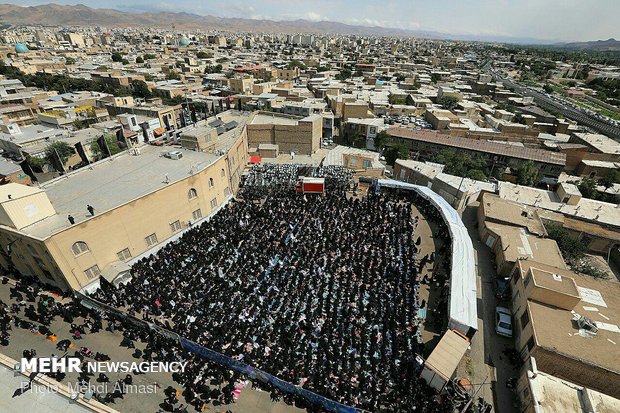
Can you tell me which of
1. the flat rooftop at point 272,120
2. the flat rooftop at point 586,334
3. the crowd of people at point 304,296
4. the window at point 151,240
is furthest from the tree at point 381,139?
the window at point 151,240

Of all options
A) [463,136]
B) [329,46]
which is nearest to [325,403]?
[463,136]

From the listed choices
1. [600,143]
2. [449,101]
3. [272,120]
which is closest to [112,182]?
[272,120]

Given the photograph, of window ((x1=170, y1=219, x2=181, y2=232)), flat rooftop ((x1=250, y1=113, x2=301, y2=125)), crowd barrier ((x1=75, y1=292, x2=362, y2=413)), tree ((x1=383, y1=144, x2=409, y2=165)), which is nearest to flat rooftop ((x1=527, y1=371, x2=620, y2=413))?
crowd barrier ((x1=75, y1=292, x2=362, y2=413))

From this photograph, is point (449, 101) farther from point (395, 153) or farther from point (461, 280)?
point (461, 280)

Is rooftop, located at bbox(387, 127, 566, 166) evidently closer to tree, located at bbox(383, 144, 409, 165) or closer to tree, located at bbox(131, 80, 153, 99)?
tree, located at bbox(383, 144, 409, 165)

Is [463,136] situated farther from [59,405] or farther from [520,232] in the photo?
[59,405]

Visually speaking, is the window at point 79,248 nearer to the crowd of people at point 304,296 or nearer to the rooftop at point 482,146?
the crowd of people at point 304,296
